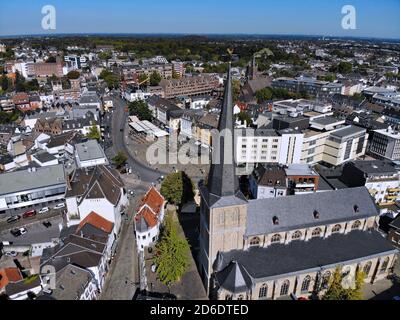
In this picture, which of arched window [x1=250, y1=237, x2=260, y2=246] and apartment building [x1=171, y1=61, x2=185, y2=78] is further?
apartment building [x1=171, y1=61, x2=185, y2=78]

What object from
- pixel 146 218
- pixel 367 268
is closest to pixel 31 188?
pixel 146 218

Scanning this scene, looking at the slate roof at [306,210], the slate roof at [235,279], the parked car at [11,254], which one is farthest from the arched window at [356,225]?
the parked car at [11,254]

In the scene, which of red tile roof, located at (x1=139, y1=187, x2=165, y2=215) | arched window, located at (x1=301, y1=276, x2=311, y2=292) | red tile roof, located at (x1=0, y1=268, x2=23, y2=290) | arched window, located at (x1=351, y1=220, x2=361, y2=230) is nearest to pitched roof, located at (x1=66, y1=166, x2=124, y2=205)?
red tile roof, located at (x1=139, y1=187, x2=165, y2=215)

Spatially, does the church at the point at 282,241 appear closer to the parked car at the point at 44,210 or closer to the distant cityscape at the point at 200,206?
the distant cityscape at the point at 200,206

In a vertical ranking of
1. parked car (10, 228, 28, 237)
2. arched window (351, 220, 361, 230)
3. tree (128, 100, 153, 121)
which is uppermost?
tree (128, 100, 153, 121)

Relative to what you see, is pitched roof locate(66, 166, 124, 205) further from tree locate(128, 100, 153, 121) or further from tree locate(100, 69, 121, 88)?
tree locate(100, 69, 121, 88)

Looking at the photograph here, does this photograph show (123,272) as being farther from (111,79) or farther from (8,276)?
(111,79)

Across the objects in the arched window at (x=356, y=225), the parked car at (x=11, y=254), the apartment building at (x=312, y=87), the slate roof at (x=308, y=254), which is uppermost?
the apartment building at (x=312, y=87)
